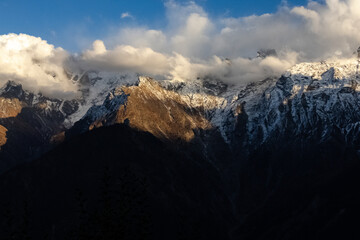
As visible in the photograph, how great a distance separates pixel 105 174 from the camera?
43.2 m

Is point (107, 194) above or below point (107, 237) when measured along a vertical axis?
above

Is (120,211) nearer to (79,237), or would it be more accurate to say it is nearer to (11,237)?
(79,237)

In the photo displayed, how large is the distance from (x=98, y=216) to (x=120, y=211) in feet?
6.51

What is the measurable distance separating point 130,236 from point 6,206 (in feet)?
40.8

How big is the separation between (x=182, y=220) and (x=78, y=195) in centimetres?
936

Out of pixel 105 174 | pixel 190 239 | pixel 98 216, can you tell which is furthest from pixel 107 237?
pixel 190 239

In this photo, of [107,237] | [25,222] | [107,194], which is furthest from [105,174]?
[25,222]

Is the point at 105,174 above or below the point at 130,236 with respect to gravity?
above

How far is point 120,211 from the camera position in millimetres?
43500

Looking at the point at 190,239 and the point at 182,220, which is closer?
the point at 182,220

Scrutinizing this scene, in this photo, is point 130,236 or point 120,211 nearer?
point 120,211

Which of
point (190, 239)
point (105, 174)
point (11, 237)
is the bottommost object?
point (190, 239)

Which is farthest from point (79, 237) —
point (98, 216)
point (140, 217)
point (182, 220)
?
point (182, 220)

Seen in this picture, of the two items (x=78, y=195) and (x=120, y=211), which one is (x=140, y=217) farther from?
(x=78, y=195)
